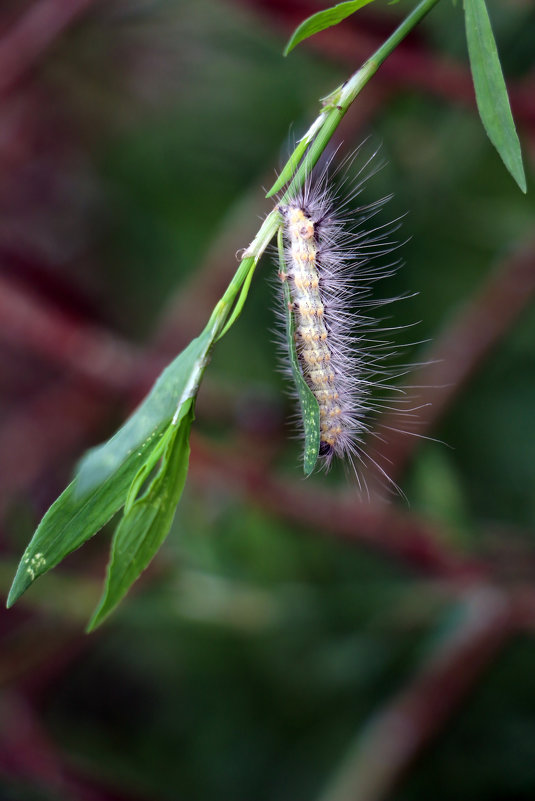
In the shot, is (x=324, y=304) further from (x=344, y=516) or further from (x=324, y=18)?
(x=344, y=516)

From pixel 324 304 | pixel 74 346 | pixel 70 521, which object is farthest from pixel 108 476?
pixel 74 346

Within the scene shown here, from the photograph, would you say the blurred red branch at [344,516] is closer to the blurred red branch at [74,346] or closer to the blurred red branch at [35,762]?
the blurred red branch at [74,346]

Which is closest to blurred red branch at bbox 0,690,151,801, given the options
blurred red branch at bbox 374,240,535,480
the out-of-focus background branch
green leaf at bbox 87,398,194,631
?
the out-of-focus background branch

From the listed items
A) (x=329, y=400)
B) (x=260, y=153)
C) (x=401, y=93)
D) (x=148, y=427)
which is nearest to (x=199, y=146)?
(x=260, y=153)

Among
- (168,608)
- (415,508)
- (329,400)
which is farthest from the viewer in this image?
(415,508)

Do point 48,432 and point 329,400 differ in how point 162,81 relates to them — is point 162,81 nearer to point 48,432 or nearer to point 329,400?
point 48,432

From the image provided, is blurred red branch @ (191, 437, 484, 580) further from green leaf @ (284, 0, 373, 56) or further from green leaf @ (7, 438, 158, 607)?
green leaf @ (284, 0, 373, 56)
